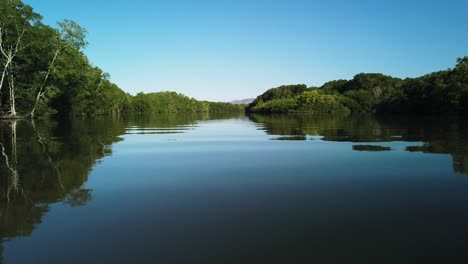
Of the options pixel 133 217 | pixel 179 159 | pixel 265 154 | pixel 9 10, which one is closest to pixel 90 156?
pixel 179 159

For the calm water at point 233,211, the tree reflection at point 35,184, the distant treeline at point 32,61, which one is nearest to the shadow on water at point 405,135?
the calm water at point 233,211

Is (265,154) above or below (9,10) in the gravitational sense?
below

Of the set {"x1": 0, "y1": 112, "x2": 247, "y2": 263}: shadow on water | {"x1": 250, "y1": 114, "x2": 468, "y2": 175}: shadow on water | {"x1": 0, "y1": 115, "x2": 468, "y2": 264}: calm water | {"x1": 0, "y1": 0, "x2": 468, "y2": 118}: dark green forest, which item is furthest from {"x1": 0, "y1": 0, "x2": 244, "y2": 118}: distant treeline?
{"x1": 0, "y1": 115, "x2": 468, "y2": 264}: calm water

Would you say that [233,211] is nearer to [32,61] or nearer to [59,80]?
[32,61]

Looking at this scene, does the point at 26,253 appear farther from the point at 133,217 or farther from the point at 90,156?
the point at 90,156

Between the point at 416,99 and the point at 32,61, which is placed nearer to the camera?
the point at 32,61

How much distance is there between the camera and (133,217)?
5.43 metres

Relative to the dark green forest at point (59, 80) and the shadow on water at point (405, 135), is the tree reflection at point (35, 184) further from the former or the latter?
the dark green forest at point (59, 80)

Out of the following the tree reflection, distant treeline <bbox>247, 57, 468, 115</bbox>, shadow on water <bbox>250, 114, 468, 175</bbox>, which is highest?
distant treeline <bbox>247, 57, 468, 115</bbox>

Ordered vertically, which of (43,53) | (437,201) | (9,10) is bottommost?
(437,201)

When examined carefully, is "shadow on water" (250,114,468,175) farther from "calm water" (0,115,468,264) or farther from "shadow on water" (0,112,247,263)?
"shadow on water" (0,112,247,263)

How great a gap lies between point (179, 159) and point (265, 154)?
3133mm

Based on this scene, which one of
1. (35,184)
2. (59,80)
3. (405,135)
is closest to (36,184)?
(35,184)

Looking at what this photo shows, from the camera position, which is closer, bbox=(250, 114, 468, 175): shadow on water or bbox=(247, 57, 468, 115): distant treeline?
bbox=(250, 114, 468, 175): shadow on water
